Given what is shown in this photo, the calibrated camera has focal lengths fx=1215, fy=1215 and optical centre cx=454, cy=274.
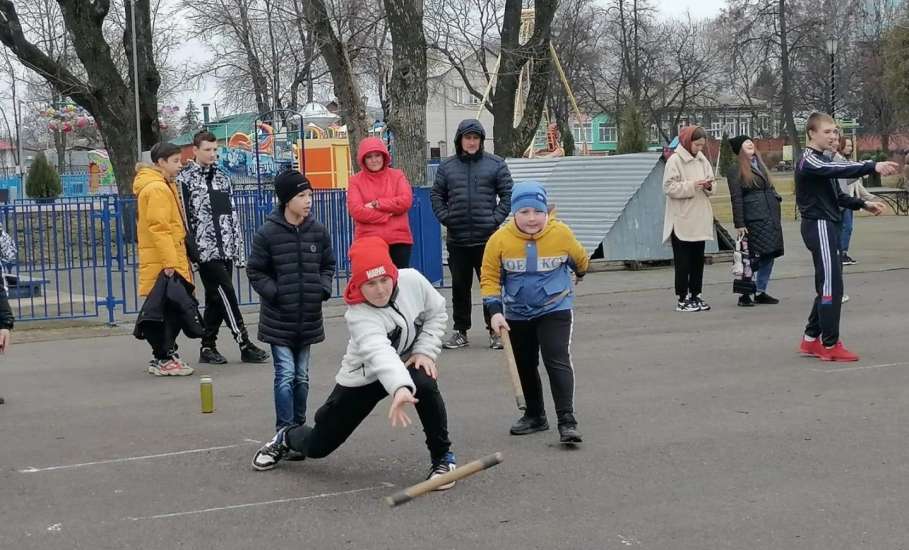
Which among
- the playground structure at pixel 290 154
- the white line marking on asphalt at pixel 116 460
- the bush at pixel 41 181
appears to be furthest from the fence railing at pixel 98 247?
the bush at pixel 41 181

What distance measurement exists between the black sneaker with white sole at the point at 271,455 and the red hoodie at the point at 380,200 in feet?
12.0

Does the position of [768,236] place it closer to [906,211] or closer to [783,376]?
[783,376]

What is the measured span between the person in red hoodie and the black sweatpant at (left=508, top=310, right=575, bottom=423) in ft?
10.1

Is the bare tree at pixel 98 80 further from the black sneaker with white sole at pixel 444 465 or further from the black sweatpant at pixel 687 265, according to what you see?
the black sneaker with white sole at pixel 444 465

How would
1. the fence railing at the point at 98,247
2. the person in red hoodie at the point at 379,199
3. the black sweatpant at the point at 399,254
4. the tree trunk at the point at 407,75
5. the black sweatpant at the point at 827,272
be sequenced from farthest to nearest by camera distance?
1. the tree trunk at the point at 407,75
2. the fence railing at the point at 98,247
3. the black sweatpant at the point at 399,254
4. the person in red hoodie at the point at 379,199
5. the black sweatpant at the point at 827,272

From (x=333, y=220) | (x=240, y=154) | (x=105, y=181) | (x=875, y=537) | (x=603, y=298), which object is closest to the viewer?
(x=875, y=537)

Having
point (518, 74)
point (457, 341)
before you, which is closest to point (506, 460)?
point (457, 341)

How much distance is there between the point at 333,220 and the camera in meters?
15.3

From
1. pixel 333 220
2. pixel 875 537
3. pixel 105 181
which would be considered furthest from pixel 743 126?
pixel 875 537

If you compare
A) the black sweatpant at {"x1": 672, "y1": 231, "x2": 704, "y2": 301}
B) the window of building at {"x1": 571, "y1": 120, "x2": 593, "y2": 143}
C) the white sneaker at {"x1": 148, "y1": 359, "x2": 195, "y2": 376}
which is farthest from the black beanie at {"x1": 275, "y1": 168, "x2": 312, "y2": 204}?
the window of building at {"x1": 571, "y1": 120, "x2": 593, "y2": 143}

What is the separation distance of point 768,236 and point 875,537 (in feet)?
25.7

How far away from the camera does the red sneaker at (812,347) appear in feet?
31.3

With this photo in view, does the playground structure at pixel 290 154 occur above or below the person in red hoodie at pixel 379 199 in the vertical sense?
above

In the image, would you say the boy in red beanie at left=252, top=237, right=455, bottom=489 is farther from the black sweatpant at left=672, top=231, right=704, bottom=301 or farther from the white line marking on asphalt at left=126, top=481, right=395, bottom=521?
the black sweatpant at left=672, top=231, right=704, bottom=301
